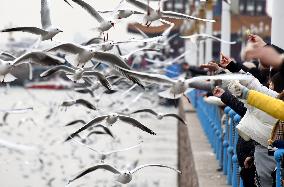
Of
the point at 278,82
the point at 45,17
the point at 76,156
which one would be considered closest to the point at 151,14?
the point at 45,17

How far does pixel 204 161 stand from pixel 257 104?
5379 mm

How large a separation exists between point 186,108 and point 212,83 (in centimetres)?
1741

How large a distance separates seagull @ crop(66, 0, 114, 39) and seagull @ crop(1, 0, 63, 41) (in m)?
0.28

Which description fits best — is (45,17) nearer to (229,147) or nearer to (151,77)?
(151,77)

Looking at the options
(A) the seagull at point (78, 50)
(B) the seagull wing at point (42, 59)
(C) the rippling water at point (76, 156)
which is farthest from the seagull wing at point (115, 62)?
(C) the rippling water at point (76, 156)

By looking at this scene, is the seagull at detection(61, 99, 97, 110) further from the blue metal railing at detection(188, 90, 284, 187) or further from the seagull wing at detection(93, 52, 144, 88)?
the seagull wing at detection(93, 52, 144, 88)

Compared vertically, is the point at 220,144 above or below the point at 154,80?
below

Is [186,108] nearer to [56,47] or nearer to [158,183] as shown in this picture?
[158,183]

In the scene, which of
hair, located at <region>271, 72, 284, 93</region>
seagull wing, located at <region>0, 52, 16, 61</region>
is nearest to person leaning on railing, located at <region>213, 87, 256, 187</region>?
hair, located at <region>271, 72, 284, 93</region>

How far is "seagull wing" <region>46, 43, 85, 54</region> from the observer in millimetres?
5135

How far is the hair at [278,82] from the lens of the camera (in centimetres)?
432

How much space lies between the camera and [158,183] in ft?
57.5

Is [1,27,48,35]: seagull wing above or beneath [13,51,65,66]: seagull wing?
above

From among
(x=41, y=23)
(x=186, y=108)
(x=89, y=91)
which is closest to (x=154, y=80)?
(x=41, y=23)
